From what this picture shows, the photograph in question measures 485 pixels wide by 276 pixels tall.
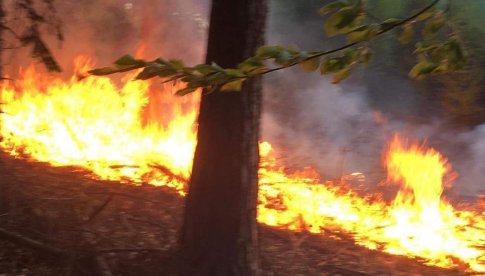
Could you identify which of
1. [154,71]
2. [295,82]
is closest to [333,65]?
[154,71]

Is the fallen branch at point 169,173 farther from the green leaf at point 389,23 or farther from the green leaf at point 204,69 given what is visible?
the green leaf at point 389,23

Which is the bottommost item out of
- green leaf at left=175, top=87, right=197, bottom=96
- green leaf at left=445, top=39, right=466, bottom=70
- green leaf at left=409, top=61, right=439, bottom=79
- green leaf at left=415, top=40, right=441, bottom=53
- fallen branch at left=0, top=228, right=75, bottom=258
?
fallen branch at left=0, top=228, right=75, bottom=258

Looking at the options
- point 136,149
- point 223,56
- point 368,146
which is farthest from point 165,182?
point 368,146

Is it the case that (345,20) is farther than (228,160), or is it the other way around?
(228,160)

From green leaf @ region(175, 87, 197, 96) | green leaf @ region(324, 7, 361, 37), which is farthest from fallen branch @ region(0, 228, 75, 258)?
green leaf @ region(324, 7, 361, 37)

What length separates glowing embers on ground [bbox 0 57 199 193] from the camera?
7164 millimetres

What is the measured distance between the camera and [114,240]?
4766 millimetres

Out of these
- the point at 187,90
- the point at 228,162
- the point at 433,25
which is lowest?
the point at 228,162

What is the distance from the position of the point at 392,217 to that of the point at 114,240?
3.36m

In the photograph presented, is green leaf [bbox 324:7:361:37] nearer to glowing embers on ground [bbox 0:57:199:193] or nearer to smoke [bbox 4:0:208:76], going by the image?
glowing embers on ground [bbox 0:57:199:193]

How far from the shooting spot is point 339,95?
11.6 metres

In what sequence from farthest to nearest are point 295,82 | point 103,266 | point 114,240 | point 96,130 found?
point 295,82, point 96,130, point 114,240, point 103,266

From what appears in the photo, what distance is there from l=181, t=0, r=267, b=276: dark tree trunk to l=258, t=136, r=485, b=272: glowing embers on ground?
1.80 m

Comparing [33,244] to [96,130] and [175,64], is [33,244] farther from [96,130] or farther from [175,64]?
[96,130]
